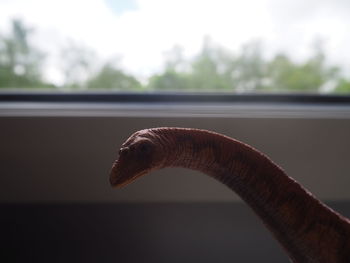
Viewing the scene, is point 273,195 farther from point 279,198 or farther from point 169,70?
point 169,70

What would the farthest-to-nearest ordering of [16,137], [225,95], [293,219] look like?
[225,95] < [16,137] < [293,219]

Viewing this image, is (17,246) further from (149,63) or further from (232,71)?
(232,71)

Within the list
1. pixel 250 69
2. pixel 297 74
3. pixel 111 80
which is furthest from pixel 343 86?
pixel 111 80

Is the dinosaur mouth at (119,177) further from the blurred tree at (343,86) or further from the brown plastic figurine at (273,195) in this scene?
the blurred tree at (343,86)

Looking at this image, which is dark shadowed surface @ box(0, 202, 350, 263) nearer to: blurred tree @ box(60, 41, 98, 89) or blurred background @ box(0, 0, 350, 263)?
blurred background @ box(0, 0, 350, 263)

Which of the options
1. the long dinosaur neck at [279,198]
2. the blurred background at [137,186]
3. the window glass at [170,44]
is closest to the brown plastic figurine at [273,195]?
the long dinosaur neck at [279,198]

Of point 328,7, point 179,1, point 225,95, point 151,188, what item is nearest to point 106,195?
point 151,188
